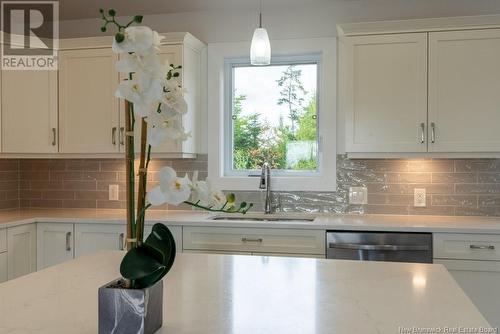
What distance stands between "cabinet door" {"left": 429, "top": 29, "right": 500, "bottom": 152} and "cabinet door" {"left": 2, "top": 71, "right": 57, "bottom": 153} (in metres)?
2.66

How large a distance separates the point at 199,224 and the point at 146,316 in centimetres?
199

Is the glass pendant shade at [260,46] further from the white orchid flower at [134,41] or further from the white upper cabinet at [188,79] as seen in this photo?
the white orchid flower at [134,41]

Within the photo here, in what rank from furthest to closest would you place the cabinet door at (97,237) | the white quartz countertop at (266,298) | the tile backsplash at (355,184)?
the tile backsplash at (355,184) → the cabinet door at (97,237) → the white quartz countertop at (266,298)

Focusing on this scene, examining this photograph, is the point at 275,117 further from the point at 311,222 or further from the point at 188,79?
the point at 311,222

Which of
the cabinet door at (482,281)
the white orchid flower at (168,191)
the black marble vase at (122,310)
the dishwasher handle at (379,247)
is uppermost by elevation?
the white orchid flower at (168,191)

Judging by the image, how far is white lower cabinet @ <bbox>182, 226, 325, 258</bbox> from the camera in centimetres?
285

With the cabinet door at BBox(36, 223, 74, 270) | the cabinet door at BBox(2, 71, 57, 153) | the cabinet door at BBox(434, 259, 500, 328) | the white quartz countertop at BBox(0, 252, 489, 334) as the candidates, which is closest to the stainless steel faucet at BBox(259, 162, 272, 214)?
the cabinet door at BBox(434, 259, 500, 328)

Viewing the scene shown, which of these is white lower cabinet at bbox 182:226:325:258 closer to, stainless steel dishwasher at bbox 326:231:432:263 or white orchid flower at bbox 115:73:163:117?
stainless steel dishwasher at bbox 326:231:432:263

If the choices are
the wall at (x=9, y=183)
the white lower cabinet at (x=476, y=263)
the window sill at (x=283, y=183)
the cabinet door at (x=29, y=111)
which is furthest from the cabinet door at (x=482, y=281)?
the wall at (x=9, y=183)

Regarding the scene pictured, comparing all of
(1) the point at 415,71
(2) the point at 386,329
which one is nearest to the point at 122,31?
(2) the point at 386,329

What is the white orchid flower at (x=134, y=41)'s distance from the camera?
2.85 feet

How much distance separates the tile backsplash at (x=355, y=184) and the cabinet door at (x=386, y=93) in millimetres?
348

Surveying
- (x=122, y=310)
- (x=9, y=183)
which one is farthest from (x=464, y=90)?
(x=9, y=183)

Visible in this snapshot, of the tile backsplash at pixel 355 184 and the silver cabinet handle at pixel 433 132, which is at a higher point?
the silver cabinet handle at pixel 433 132
